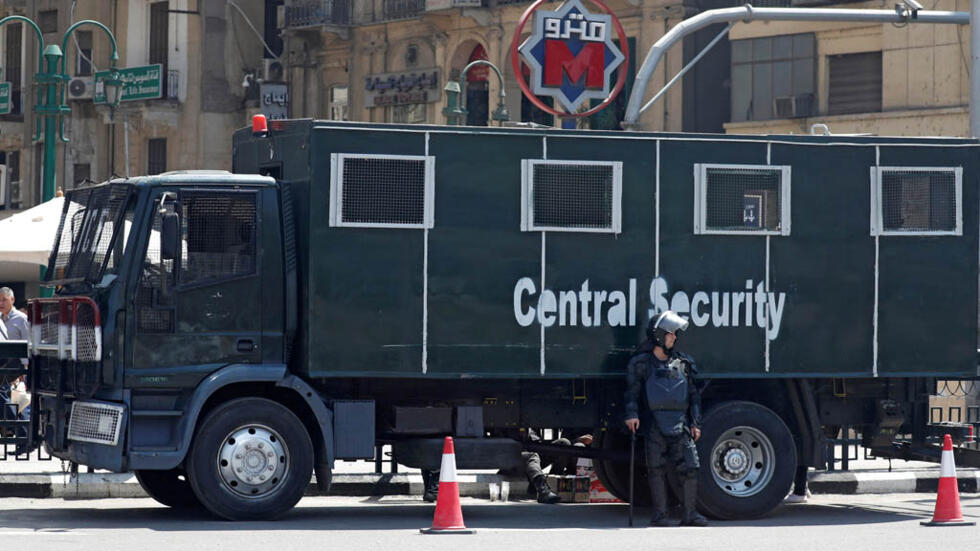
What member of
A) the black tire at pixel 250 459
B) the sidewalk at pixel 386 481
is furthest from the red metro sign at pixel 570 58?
the black tire at pixel 250 459

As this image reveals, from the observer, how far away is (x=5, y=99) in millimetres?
58875

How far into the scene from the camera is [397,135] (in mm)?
13734

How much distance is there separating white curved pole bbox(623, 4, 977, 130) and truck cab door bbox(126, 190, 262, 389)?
7.59 meters

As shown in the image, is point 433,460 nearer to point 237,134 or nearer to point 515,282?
point 515,282

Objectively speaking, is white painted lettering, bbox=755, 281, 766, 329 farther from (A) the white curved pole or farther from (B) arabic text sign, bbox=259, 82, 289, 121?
(B) arabic text sign, bbox=259, 82, 289, 121

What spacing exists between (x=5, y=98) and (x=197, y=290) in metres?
47.7

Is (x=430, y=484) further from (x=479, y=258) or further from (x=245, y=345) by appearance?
A: (x=245, y=345)

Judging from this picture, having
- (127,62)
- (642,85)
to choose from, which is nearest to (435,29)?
(127,62)

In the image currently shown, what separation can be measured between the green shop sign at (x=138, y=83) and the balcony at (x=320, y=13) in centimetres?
415

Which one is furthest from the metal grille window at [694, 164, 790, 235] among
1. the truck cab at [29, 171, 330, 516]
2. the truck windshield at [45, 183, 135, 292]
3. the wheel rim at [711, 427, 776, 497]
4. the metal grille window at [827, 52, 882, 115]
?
the metal grille window at [827, 52, 882, 115]

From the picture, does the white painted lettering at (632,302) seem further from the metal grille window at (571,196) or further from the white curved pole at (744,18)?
the white curved pole at (744,18)

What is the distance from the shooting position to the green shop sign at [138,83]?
5003 cm

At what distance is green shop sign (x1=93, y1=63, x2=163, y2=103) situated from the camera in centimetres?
5003

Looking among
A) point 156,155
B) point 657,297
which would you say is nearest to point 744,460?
point 657,297
